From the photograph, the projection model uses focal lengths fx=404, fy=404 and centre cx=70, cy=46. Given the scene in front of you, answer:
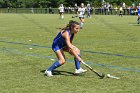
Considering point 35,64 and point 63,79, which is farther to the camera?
point 35,64

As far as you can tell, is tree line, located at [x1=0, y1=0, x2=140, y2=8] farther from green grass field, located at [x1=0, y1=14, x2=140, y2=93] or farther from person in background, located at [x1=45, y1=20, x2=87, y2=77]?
person in background, located at [x1=45, y1=20, x2=87, y2=77]

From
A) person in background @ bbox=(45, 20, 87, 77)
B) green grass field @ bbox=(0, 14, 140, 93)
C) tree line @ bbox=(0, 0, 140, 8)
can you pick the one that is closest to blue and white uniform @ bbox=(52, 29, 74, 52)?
person in background @ bbox=(45, 20, 87, 77)

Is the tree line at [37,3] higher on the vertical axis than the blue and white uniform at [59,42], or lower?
lower

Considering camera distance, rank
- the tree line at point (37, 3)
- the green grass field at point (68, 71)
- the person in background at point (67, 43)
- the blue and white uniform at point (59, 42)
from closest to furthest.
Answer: the green grass field at point (68, 71)
the person in background at point (67, 43)
the blue and white uniform at point (59, 42)
the tree line at point (37, 3)

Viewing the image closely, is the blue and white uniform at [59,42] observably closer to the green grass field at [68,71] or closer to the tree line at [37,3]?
the green grass field at [68,71]

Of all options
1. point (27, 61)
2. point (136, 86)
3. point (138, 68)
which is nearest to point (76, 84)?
point (136, 86)

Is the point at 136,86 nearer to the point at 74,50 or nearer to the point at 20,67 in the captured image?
the point at 74,50

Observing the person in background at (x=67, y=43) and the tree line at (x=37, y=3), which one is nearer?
the person in background at (x=67, y=43)

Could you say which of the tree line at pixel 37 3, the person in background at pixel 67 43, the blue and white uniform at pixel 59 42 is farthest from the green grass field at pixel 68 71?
the tree line at pixel 37 3

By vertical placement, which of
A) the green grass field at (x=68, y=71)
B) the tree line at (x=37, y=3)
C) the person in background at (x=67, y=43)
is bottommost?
the tree line at (x=37, y=3)

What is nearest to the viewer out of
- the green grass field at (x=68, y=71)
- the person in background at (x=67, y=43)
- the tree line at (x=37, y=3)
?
the green grass field at (x=68, y=71)

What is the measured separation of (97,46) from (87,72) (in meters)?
6.19

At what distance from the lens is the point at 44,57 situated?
13.7 metres

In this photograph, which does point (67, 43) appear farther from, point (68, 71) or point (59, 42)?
point (68, 71)
